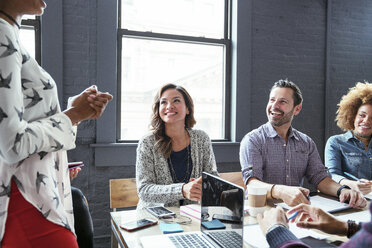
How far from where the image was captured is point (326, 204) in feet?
5.14

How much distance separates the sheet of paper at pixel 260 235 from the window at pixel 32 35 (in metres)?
2.31

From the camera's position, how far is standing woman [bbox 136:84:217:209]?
1.74m

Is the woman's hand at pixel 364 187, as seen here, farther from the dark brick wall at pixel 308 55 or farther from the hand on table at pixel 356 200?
the dark brick wall at pixel 308 55

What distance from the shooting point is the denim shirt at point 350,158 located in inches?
88.7

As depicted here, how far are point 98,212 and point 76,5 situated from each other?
1.86m

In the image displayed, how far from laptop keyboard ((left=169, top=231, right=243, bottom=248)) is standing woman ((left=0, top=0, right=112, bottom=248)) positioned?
1.16 feet

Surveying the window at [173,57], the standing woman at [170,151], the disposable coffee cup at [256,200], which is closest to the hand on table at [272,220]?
the disposable coffee cup at [256,200]

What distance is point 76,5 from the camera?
2666mm

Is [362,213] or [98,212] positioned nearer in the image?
[362,213]

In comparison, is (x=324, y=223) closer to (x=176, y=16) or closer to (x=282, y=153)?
(x=282, y=153)

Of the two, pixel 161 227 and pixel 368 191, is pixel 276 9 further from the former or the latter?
pixel 161 227

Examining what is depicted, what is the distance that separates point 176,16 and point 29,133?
8.54 ft

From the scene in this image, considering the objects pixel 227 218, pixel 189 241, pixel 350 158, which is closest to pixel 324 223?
pixel 227 218

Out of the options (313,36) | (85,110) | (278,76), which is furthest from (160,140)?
(313,36)
